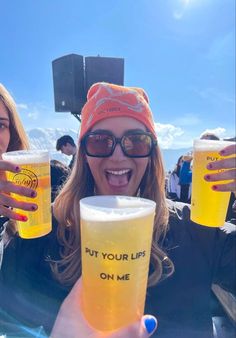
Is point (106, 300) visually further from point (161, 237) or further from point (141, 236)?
point (161, 237)

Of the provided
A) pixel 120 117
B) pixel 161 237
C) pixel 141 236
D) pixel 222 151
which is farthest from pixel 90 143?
pixel 141 236

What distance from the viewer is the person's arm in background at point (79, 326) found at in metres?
0.74

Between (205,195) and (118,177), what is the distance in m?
0.50

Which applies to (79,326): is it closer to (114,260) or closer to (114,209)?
(114,260)

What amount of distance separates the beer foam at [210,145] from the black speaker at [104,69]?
26.9 ft

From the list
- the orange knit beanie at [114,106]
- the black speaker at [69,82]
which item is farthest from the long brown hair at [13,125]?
the black speaker at [69,82]

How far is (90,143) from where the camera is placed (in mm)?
1603

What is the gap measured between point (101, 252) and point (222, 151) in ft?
1.97

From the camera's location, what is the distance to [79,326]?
823 millimetres

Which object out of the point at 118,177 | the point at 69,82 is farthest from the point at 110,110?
the point at 69,82

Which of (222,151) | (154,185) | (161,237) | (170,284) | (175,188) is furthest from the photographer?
(175,188)

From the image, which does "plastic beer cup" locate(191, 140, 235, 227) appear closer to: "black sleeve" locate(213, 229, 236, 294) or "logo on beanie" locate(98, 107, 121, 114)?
"black sleeve" locate(213, 229, 236, 294)

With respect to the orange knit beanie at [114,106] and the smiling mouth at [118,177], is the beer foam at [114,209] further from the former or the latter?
the orange knit beanie at [114,106]

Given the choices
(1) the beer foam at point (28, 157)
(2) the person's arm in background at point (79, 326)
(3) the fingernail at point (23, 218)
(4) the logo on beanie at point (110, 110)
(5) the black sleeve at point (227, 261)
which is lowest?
(5) the black sleeve at point (227, 261)
